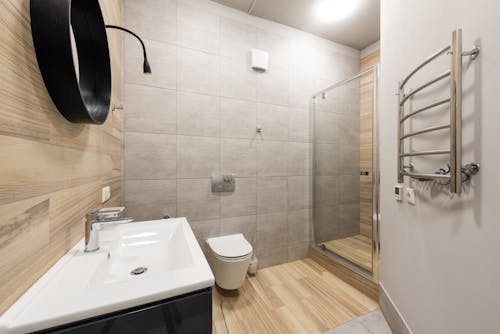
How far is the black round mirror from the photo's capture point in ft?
2.02

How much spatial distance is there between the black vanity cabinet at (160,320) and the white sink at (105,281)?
0.02m

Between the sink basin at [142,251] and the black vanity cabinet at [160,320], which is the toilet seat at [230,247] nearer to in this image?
the sink basin at [142,251]

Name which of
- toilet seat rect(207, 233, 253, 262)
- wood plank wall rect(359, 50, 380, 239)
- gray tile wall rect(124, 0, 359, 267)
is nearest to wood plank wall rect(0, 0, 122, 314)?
gray tile wall rect(124, 0, 359, 267)

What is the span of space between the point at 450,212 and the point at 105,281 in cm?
155

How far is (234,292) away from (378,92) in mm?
2150

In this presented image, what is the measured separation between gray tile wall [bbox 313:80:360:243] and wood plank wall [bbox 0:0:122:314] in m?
2.21

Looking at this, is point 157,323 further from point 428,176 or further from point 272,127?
point 272,127

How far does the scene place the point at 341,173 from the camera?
2.38m

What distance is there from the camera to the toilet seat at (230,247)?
1.64 metres

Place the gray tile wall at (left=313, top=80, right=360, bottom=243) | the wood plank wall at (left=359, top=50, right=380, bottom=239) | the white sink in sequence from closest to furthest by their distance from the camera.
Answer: the white sink < the wood plank wall at (left=359, top=50, right=380, bottom=239) < the gray tile wall at (left=313, top=80, right=360, bottom=243)

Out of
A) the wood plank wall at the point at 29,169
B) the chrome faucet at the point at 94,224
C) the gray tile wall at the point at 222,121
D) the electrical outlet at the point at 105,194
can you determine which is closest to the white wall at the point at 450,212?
the gray tile wall at the point at 222,121

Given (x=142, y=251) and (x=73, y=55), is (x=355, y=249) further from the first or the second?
(x=73, y=55)

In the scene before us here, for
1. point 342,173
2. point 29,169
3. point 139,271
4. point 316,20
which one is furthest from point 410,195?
point 316,20

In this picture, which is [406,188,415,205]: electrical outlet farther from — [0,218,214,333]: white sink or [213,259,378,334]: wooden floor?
[0,218,214,333]: white sink
